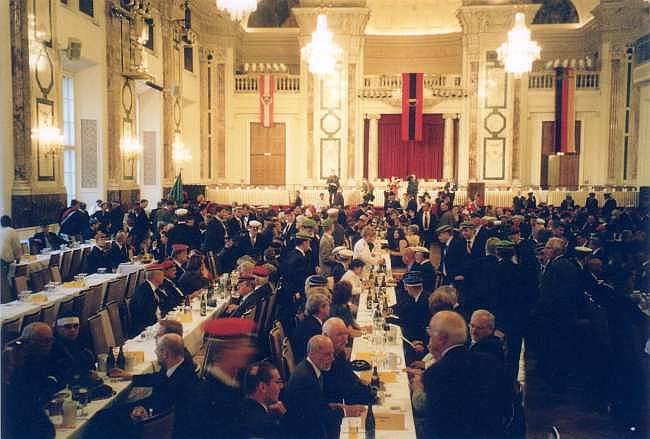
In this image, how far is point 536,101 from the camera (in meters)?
24.6

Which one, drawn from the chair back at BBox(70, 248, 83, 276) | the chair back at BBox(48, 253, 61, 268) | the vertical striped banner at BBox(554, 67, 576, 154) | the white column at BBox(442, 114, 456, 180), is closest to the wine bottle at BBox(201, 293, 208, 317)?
the chair back at BBox(48, 253, 61, 268)

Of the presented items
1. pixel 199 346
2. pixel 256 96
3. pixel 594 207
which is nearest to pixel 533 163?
pixel 594 207

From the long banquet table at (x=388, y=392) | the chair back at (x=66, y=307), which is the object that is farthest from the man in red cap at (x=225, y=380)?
the chair back at (x=66, y=307)

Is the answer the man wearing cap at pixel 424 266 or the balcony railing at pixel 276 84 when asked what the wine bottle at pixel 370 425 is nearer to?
the man wearing cap at pixel 424 266

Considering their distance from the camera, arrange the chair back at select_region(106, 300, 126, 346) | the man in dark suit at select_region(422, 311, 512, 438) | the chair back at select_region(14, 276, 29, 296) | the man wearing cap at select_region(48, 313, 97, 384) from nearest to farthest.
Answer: the man in dark suit at select_region(422, 311, 512, 438), the man wearing cap at select_region(48, 313, 97, 384), the chair back at select_region(106, 300, 126, 346), the chair back at select_region(14, 276, 29, 296)

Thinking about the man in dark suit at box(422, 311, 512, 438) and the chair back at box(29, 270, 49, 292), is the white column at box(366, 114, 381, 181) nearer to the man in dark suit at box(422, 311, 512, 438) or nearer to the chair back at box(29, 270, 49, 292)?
the chair back at box(29, 270, 49, 292)

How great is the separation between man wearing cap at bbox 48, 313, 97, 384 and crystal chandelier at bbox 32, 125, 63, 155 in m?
7.94

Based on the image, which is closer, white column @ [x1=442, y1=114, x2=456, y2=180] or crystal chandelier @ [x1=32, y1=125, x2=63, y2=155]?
crystal chandelier @ [x1=32, y1=125, x2=63, y2=155]

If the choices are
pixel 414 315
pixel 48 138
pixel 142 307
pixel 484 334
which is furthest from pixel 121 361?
pixel 48 138

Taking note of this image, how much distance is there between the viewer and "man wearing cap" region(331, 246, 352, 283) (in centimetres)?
811

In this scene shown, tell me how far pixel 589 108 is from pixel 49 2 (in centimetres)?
1929

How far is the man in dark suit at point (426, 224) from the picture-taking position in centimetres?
1530

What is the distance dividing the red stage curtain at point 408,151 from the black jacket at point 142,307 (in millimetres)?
19945

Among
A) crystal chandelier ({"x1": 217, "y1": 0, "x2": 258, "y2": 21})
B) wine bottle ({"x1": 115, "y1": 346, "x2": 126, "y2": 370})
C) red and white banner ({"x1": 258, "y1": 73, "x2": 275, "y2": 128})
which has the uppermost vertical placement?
red and white banner ({"x1": 258, "y1": 73, "x2": 275, "y2": 128})
